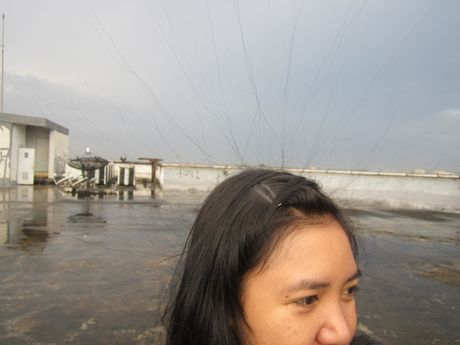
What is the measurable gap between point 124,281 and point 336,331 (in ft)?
14.7

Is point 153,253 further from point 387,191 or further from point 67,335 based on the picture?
point 387,191

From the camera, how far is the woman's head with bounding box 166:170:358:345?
3.28 ft

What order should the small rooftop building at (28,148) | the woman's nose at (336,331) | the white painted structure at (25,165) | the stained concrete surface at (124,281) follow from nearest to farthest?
1. the woman's nose at (336,331)
2. the stained concrete surface at (124,281)
3. the small rooftop building at (28,148)
4. the white painted structure at (25,165)

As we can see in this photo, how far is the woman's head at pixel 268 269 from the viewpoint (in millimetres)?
1000

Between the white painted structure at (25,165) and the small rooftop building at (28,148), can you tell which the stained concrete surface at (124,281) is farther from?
the white painted structure at (25,165)

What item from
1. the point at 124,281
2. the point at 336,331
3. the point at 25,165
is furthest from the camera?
the point at 25,165

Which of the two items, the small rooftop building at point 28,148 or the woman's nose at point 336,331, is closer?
the woman's nose at point 336,331

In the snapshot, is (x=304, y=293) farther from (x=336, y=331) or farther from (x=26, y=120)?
(x=26, y=120)

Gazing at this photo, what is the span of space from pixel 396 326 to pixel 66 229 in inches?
267

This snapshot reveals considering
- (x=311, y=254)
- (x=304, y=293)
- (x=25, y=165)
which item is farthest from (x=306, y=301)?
(x=25, y=165)

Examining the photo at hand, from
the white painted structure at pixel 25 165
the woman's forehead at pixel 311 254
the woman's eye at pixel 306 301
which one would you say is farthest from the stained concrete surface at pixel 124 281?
the white painted structure at pixel 25 165

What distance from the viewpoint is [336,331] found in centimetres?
98

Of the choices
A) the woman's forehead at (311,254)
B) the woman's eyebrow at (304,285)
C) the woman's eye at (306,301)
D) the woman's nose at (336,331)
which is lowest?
the woman's nose at (336,331)

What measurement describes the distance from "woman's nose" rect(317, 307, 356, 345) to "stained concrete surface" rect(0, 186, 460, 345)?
1262mm
